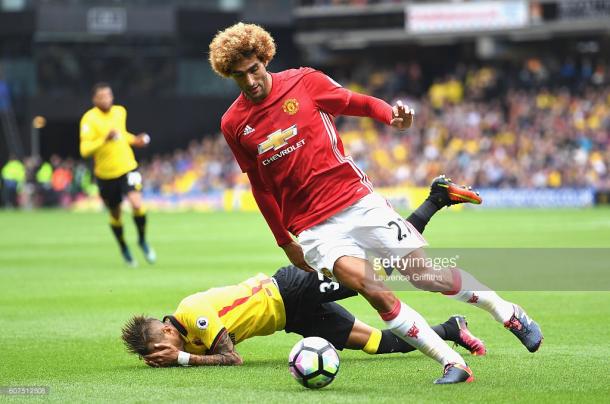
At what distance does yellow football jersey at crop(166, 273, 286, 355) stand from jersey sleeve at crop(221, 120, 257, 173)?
966 mm

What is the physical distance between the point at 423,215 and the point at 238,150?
1.68m

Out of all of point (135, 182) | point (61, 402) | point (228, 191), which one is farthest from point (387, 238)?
point (228, 191)

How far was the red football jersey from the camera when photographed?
7625 millimetres

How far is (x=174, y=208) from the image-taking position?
1678 inches

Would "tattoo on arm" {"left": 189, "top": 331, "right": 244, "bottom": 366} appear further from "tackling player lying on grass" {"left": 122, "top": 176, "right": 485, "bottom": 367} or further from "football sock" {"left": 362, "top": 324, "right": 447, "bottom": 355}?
"football sock" {"left": 362, "top": 324, "right": 447, "bottom": 355}

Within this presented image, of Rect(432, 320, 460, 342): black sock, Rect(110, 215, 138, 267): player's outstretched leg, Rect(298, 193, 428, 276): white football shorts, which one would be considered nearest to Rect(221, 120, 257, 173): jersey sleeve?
Rect(298, 193, 428, 276): white football shorts

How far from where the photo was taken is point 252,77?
7.54 meters

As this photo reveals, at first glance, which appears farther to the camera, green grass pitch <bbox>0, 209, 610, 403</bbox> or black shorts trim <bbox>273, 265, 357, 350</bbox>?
black shorts trim <bbox>273, 265, 357, 350</bbox>

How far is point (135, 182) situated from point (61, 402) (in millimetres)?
→ 11204

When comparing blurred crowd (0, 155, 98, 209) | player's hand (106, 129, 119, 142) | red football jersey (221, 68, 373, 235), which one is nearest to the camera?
red football jersey (221, 68, 373, 235)

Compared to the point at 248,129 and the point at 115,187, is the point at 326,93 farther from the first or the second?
the point at 115,187

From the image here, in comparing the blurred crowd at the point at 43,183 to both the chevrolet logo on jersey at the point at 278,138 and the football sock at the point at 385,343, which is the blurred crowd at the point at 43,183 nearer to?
the football sock at the point at 385,343

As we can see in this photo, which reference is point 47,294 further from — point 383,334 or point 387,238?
point 387,238

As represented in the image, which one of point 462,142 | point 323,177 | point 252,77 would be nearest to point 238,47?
point 252,77
